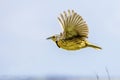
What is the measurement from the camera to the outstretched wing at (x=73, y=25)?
1.21 metres

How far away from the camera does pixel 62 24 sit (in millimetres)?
1255

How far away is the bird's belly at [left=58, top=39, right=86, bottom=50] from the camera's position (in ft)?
3.91

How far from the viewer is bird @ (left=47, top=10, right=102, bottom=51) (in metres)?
1.20

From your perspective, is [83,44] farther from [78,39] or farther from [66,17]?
[66,17]

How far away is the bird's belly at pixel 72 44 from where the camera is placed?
119 centimetres

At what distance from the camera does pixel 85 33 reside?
4.03 ft

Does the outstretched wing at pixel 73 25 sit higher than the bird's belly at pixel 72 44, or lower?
higher

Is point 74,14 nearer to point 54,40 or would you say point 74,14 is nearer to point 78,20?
point 78,20

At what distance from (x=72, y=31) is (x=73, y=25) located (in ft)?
0.21

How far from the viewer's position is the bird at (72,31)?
120 centimetres

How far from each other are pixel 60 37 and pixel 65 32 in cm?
4

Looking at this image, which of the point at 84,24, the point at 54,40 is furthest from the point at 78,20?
the point at 54,40

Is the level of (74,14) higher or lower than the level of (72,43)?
higher

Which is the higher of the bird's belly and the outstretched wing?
the outstretched wing
